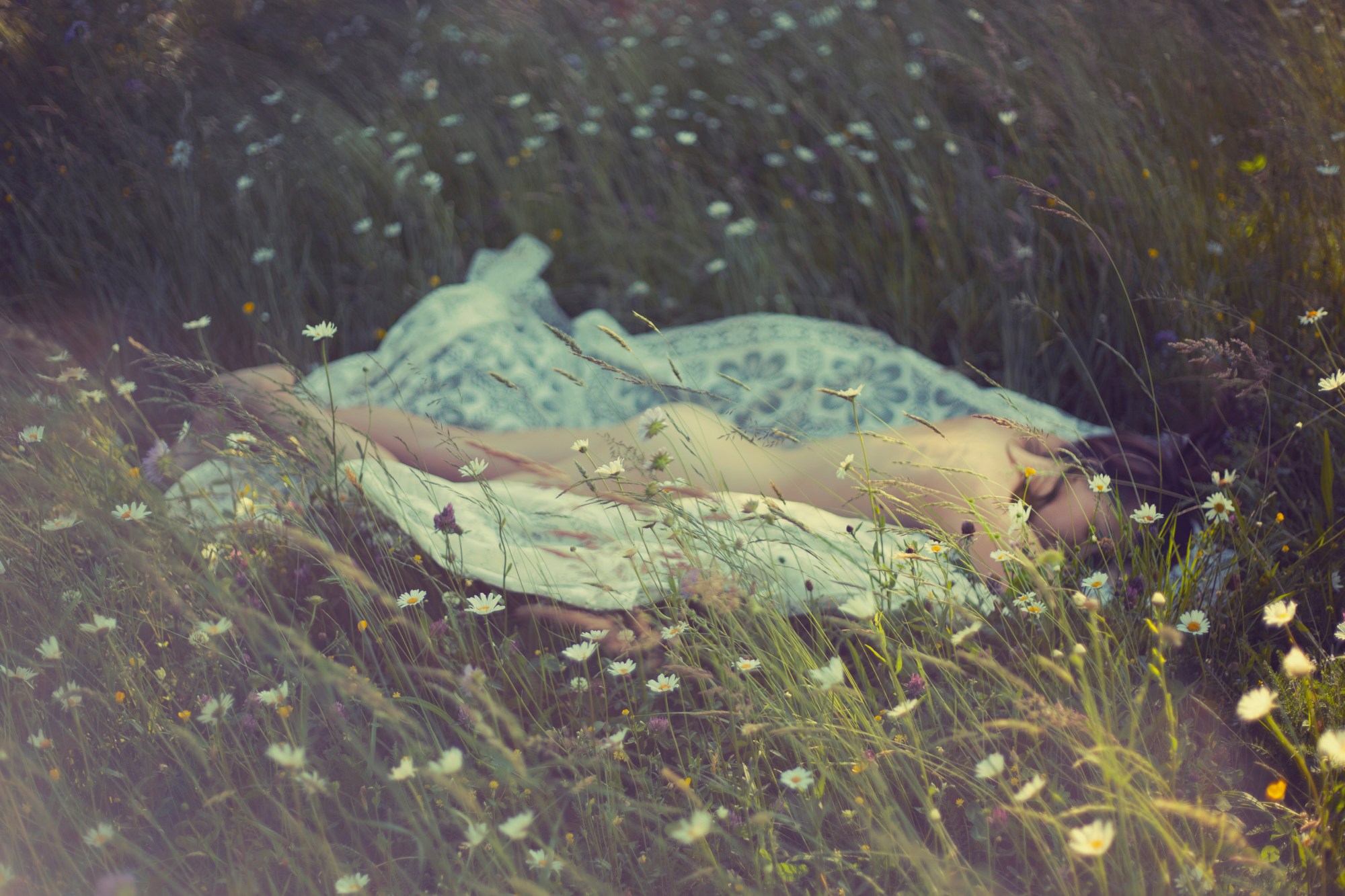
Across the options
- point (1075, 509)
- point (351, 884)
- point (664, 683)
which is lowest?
point (1075, 509)

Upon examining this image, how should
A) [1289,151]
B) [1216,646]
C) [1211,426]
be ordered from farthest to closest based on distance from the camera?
[1289,151]
[1211,426]
[1216,646]

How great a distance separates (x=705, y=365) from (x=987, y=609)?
4.92ft

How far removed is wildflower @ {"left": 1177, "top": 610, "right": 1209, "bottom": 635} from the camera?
4.19 ft

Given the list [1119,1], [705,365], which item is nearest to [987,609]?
[705,365]

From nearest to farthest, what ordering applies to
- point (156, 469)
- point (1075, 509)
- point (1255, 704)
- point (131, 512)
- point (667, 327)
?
point (1255, 704), point (131, 512), point (1075, 509), point (156, 469), point (667, 327)


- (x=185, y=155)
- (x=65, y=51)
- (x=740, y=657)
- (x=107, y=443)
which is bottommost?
(x=740, y=657)

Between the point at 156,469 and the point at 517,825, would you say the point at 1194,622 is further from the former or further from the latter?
the point at 156,469

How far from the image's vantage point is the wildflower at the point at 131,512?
5.33 feet

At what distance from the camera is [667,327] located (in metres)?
3.31

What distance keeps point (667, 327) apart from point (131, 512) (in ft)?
6.53

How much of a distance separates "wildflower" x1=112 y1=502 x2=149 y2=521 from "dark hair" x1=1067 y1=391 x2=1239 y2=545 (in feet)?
5.84

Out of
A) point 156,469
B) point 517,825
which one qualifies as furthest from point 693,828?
point 156,469

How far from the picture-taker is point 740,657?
4.43ft

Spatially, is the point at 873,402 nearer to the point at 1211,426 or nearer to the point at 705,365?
the point at 705,365
